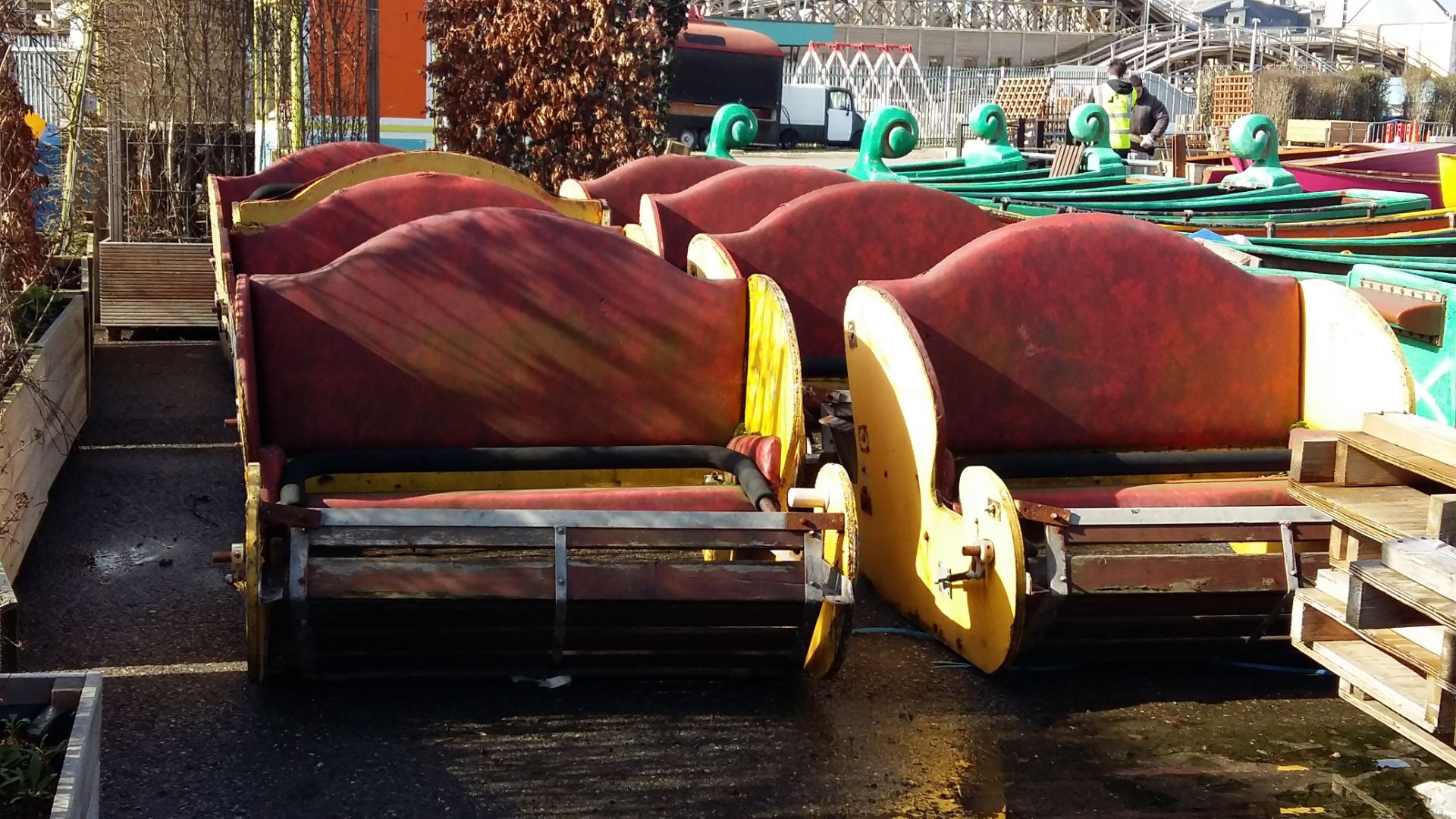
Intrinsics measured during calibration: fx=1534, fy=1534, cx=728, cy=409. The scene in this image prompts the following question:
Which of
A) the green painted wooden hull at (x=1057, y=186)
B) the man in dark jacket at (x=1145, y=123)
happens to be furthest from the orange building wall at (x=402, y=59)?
the man in dark jacket at (x=1145, y=123)

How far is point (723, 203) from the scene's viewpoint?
726 centimetres

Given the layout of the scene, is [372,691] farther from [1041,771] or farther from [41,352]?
[41,352]

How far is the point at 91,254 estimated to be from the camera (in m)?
9.84

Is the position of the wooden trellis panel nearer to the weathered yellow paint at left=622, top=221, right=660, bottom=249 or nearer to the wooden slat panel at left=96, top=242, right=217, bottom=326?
the wooden slat panel at left=96, top=242, right=217, bottom=326

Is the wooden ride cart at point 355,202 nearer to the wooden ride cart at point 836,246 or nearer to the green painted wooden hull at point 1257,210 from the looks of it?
the wooden ride cart at point 836,246

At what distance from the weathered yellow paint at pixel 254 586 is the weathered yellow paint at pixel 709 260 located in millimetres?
1976

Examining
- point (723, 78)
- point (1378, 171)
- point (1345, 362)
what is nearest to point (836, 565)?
point (1345, 362)

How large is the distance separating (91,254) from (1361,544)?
865cm

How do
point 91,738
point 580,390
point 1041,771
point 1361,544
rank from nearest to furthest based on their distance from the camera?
point 91,738 → point 1361,544 → point 1041,771 → point 580,390

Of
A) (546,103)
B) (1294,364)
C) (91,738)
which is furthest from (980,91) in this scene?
(91,738)

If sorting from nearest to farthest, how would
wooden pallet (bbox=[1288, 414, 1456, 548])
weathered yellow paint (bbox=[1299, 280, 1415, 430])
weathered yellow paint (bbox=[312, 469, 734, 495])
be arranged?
wooden pallet (bbox=[1288, 414, 1456, 548]) < weathered yellow paint (bbox=[312, 469, 734, 495]) < weathered yellow paint (bbox=[1299, 280, 1415, 430])

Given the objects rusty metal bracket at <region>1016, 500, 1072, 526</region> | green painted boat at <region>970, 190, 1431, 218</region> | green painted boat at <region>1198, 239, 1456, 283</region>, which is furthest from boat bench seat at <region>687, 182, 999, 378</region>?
green painted boat at <region>970, 190, 1431, 218</region>

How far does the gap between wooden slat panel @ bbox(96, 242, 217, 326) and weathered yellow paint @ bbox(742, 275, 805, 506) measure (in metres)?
5.36

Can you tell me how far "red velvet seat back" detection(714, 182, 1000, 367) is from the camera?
6289 mm
